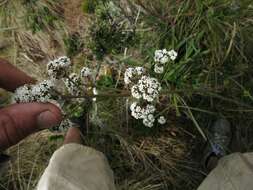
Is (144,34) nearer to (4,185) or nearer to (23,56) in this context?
(23,56)

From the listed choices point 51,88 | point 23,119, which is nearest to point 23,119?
point 23,119

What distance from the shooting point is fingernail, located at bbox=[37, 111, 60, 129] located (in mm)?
1879

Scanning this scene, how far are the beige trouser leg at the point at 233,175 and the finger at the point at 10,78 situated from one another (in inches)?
48.3

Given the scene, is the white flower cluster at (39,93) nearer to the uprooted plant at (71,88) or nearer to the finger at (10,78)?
the uprooted plant at (71,88)

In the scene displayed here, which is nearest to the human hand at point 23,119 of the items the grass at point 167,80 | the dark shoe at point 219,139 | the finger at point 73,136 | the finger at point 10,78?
the finger at point 10,78

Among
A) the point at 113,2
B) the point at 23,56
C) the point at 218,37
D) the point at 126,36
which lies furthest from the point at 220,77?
the point at 23,56

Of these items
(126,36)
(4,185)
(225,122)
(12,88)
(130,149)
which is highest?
(126,36)

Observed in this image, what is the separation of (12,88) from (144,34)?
1099 millimetres

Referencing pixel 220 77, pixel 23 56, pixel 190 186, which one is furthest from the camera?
pixel 23 56

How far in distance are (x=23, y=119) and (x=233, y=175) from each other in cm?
119

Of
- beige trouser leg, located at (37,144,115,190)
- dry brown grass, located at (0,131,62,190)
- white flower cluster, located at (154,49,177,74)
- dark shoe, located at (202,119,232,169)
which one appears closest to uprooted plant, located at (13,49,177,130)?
white flower cluster, located at (154,49,177,74)

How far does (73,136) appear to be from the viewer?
123 inches

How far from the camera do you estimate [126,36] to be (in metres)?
3.06

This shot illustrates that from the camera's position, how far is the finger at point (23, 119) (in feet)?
6.05
